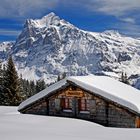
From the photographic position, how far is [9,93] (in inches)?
1973

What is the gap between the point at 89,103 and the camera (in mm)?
23812

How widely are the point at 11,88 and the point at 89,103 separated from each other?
27777mm

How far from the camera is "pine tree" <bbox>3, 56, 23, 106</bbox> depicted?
164 ft

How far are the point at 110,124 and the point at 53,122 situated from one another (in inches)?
161

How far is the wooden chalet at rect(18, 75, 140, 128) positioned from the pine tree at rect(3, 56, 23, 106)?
24162mm

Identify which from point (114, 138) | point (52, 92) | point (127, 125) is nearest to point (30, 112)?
point (52, 92)

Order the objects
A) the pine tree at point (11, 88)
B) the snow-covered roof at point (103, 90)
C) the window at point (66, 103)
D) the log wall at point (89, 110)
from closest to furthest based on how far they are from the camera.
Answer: the snow-covered roof at point (103, 90), the log wall at point (89, 110), the window at point (66, 103), the pine tree at point (11, 88)

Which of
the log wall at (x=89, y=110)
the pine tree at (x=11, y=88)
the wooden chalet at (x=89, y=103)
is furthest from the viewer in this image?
the pine tree at (x=11, y=88)

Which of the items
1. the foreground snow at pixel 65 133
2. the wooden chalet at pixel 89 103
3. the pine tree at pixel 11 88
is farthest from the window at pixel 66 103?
the pine tree at pixel 11 88

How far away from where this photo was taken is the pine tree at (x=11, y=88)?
1967 inches

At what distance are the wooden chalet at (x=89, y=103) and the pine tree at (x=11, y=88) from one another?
24.2 m

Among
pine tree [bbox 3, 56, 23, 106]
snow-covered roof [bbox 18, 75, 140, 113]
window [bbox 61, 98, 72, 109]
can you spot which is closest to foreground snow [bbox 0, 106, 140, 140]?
snow-covered roof [bbox 18, 75, 140, 113]

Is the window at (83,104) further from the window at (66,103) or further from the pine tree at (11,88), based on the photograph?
the pine tree at (11,88)

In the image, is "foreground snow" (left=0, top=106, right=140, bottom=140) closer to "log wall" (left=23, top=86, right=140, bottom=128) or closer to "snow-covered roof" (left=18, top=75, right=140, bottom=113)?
"snow-covered roof" (left=18, top=75, right=140, bottom=113)
